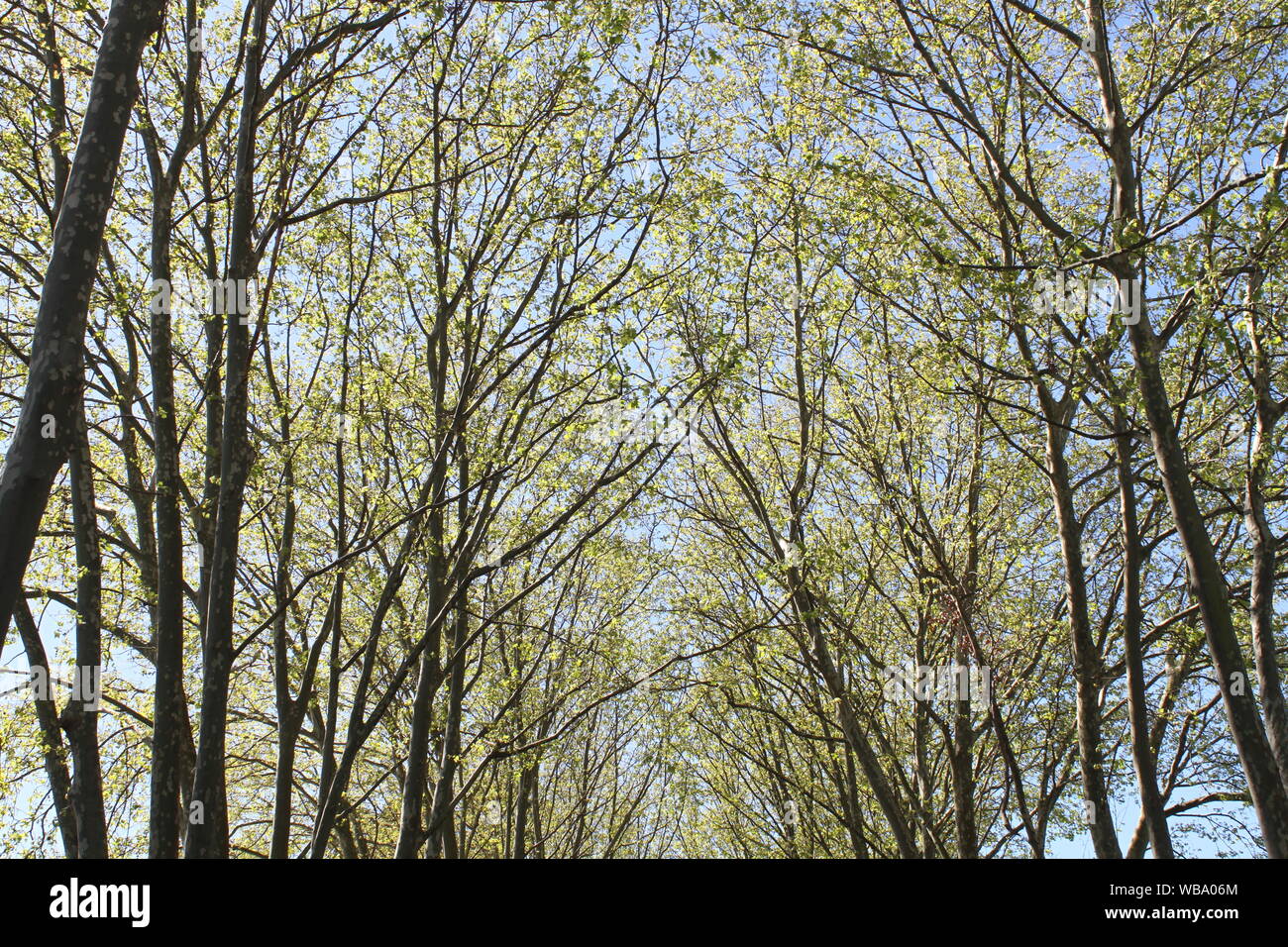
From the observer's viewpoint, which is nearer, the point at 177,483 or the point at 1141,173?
the point at 177,483

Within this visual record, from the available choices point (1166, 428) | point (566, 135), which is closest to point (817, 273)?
point (566, 135)

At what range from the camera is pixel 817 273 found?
41.2ft

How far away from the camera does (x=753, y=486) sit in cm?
1148

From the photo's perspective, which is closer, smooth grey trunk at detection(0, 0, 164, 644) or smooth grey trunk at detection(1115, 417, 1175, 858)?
smooth grey trunk at detection(0, 0, 164, 644)

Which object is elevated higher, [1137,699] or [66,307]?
[66,307]

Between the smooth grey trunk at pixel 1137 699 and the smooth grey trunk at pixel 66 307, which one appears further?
the smooth grey trunk at pixel 1137 699

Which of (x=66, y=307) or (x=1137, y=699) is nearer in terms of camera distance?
(x=66, y=307)
